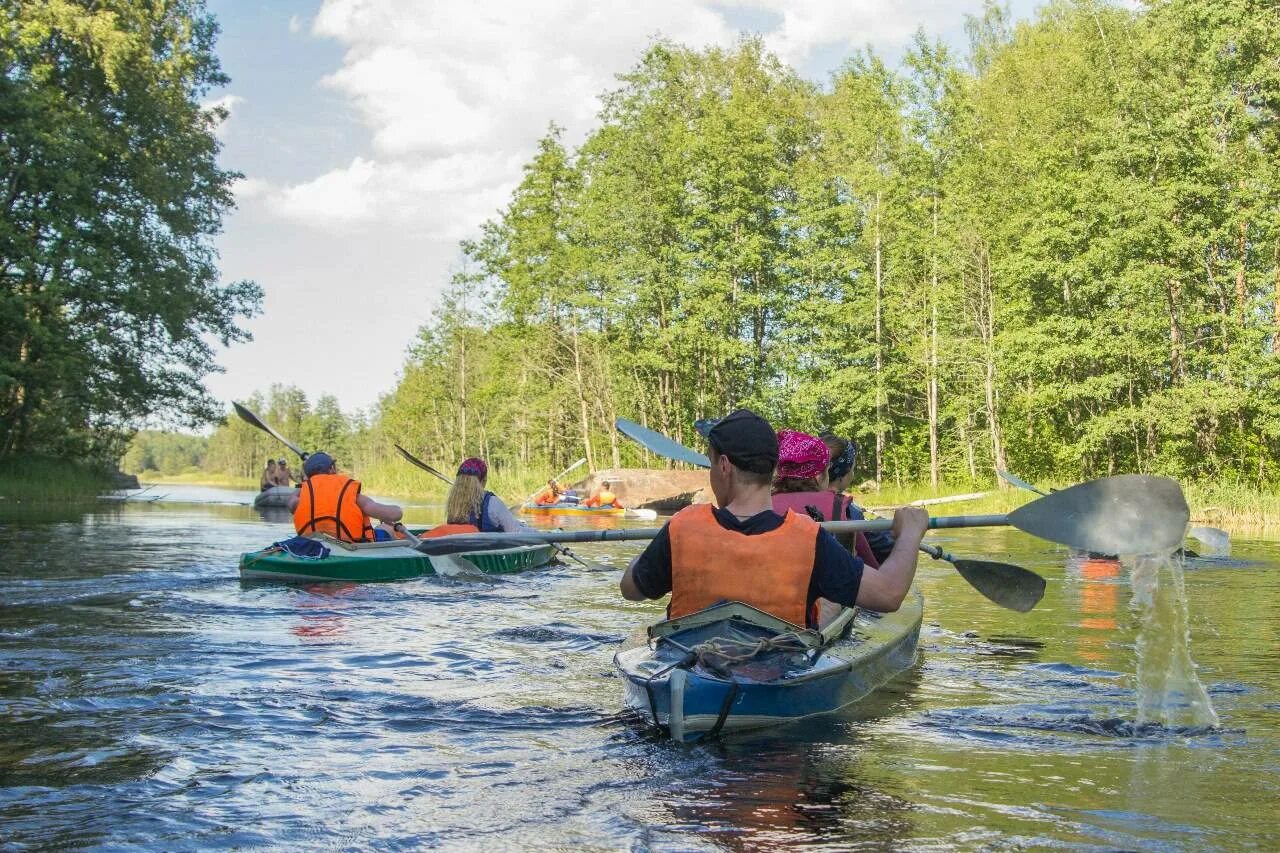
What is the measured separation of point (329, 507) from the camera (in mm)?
10977

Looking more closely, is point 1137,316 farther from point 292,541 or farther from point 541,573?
point 292,541

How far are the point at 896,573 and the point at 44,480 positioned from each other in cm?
2862

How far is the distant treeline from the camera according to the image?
24.5 metres

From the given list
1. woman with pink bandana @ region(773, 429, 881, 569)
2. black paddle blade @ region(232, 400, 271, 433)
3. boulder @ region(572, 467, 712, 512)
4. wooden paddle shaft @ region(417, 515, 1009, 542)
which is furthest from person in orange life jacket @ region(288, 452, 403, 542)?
boulder @ region(572, 467, 712, 512)

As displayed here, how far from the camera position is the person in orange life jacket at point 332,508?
1093 centimetres

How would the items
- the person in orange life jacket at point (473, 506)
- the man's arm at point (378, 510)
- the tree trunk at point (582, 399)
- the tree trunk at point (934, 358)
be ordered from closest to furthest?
the man's arm at point (378, 510) < the person in orange life jacket at point (473, 506) < the tree trunk at point (934, 358) < the tree trunk at point (582, 399)

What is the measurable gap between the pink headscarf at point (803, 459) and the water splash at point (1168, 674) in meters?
1.67

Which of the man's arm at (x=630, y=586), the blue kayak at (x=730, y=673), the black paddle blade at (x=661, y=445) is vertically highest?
the black paddle blade at (x=661, y=445)

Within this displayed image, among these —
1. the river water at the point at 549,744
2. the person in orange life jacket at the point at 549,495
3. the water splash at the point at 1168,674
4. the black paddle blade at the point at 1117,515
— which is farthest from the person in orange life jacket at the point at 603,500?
the black paddle blade at the point at 1117,515

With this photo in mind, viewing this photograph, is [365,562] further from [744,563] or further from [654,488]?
[654,488]

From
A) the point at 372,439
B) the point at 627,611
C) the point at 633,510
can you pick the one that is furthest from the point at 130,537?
the point at 372,439

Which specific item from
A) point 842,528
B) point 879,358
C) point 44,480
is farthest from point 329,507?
point 879,358

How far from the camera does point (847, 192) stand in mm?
36250

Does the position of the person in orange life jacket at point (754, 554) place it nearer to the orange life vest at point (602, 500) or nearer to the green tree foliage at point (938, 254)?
the green tree foliage at point (938, 254)
